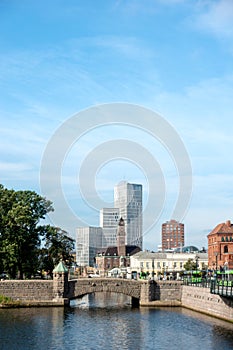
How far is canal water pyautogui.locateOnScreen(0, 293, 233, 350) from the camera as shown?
176ft

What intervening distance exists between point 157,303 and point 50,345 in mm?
35435

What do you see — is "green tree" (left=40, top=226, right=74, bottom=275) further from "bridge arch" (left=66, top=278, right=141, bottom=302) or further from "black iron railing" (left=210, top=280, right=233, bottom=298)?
"black iron railing" (left=210, top=280, right=233, bottom=298)

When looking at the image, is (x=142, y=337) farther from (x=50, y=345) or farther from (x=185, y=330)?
(x=50, y=345)

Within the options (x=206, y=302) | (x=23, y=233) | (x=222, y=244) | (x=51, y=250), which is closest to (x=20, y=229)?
(x=23, y=233)

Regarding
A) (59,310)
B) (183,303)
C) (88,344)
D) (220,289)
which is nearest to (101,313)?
(59,310)

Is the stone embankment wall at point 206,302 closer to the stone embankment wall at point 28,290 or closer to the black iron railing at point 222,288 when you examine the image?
the black iron railing at point 222,288

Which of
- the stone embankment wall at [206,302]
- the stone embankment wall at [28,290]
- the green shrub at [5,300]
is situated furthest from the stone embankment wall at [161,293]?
the green shrub at [5,300]

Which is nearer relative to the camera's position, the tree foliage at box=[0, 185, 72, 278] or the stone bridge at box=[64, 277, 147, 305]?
the stone bridge at box=[64, 277, 147, 305]

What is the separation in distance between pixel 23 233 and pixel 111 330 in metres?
36.7

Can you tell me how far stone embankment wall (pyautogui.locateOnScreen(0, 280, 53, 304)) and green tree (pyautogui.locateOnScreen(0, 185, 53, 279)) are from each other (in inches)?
335

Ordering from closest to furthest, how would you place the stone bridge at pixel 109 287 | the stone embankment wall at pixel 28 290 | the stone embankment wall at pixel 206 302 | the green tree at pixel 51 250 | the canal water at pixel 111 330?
the canal water at pixel 111 330 < the stone embankment wall at pixel 206 302 < the stone embankment wall at pixel 28 290 < the stone bridge at pixel 109 287 < the green tree at pixel 51 250

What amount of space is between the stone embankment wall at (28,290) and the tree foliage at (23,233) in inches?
335

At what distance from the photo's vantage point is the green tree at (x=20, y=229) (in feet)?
307

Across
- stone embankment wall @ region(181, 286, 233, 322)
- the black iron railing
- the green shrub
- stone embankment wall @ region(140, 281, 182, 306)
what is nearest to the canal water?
stone embankment wall @ region(181, 286, 233, 322)
